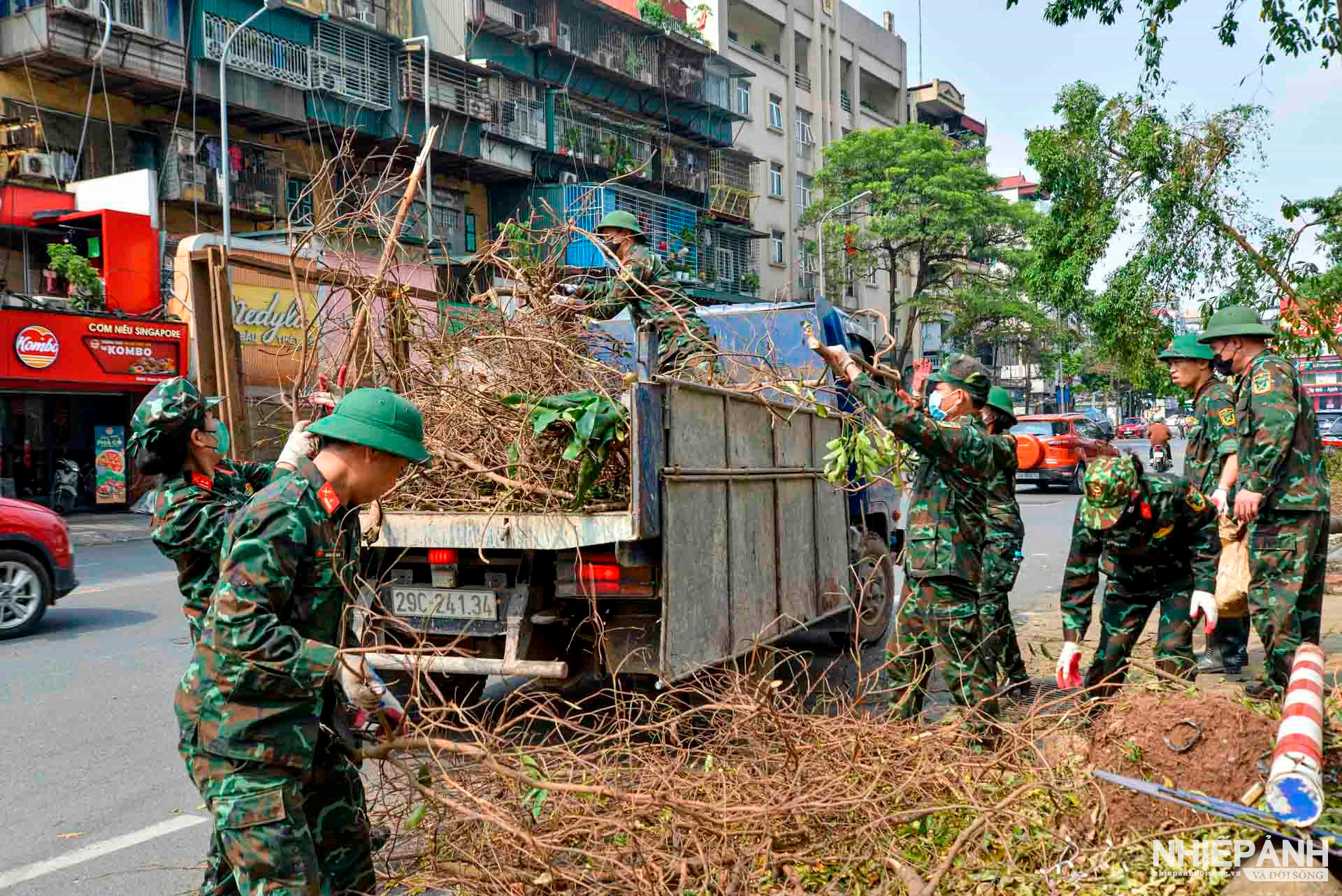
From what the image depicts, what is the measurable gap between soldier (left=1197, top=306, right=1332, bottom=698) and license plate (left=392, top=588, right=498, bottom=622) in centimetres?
352

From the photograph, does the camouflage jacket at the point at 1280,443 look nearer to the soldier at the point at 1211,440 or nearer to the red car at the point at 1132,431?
the soldier at the point at 1211,440

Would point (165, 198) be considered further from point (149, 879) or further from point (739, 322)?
point (149, 879)

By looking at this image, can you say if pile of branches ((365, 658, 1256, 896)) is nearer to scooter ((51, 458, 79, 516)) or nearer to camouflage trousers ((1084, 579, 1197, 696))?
camouflage trousers ((1084, 579, 1197, 696))

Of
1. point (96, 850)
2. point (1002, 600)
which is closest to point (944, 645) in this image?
point (1002, 600)

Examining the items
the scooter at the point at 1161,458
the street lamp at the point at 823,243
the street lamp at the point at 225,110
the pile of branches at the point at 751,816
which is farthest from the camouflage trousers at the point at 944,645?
the street lamp at the point at 823,243

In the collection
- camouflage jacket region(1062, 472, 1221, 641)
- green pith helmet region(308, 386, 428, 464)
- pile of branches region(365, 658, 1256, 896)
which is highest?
green pith helmet region(308, 386, 428, 464)

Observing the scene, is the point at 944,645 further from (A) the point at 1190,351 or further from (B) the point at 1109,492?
(A) the point at 1190,351

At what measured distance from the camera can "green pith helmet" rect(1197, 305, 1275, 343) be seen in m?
5.68

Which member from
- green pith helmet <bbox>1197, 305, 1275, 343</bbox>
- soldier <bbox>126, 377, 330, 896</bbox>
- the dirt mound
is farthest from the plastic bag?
soldier <bbox>126, 377, 330, 896</bbox>

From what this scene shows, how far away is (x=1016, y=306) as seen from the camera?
39.0m

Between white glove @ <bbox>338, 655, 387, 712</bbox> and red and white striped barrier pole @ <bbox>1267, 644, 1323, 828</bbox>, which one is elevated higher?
white glove @ <bbox>338, 655, 387, 712</bbox>

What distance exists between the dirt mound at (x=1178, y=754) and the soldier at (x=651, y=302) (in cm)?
273

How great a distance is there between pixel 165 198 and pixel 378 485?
21.9 m

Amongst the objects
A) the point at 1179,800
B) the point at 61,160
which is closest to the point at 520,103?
the point at 61,160
